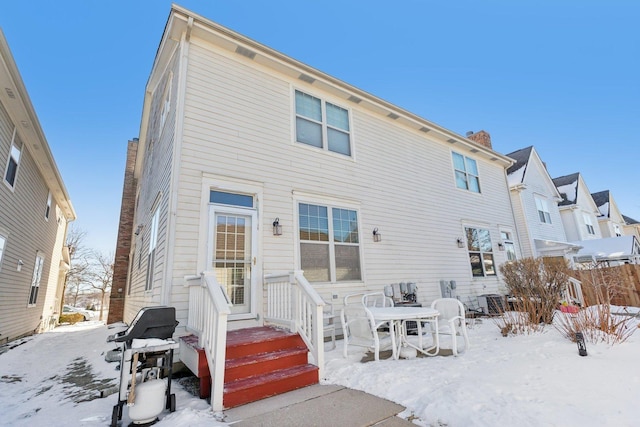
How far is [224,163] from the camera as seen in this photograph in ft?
17.9

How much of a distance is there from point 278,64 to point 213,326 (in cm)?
567

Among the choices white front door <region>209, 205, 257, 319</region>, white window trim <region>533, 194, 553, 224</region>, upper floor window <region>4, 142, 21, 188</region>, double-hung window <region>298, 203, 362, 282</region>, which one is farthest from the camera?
white window trim <region>533, 194, 553, 224</region>

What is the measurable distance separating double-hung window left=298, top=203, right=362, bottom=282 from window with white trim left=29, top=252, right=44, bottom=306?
35.1 ft

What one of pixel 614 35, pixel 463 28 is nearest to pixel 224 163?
pixel 463 28

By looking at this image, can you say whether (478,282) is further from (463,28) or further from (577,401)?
(463,28)

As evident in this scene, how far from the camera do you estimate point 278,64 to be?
6586 millimetres

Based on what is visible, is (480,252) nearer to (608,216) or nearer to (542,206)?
(542,206)

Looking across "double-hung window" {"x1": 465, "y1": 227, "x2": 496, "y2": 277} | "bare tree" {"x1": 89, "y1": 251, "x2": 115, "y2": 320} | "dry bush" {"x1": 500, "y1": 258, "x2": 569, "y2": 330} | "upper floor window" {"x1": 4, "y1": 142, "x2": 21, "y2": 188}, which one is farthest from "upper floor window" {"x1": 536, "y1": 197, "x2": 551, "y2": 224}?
"bare tree" {"x1": 89, "y1": 251, "x2": 115, "y2": 320}

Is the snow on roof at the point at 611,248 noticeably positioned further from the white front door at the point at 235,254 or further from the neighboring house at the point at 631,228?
the white front door at the point at 235,254

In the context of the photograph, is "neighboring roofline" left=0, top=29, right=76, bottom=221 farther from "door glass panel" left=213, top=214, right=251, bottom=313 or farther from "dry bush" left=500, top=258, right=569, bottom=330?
"dry bush" left=500, top=258, right=569, bottom=330

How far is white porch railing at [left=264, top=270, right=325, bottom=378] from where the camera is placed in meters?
3.81

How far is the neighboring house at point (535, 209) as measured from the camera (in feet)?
43.0

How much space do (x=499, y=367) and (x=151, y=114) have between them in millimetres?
10710

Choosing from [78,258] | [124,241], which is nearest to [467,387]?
[124,241]
